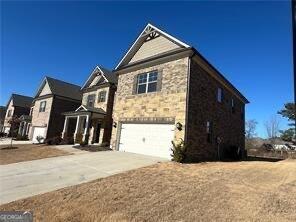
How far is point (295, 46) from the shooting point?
3.77 ft

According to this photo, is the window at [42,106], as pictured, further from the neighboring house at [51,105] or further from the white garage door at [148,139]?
the white garage door at [148,139]

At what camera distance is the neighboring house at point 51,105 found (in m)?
30.6

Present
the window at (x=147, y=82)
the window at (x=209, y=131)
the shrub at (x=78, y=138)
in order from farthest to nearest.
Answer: the shrub at (x=78, y=138) → the window at (x=147, y=82) → the window at (x=209, y=131)

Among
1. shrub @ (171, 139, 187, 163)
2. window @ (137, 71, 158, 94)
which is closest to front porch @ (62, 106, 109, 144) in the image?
window @ (137, 71, 158, 94)

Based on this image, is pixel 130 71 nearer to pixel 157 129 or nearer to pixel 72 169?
pixel 157 129

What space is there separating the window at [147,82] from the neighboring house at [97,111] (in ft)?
21.5

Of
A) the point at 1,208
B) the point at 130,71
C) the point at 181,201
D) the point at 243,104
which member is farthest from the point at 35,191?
the point at 243,104

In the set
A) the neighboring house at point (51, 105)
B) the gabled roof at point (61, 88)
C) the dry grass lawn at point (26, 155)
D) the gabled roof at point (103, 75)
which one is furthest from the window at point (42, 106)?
the dry grass lawn at point (26, 155)

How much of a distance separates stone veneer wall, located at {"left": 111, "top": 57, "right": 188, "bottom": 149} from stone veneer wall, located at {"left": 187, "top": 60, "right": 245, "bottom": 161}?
600 millimetres

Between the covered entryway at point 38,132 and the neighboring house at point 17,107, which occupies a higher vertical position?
the neighboring house at point 17,107

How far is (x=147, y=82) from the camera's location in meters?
18.2

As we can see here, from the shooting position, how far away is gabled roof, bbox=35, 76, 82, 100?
3231 cm

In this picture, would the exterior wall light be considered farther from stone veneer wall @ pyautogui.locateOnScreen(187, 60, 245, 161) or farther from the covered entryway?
the covered entryway

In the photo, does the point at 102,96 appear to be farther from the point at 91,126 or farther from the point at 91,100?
the point at 91,126
